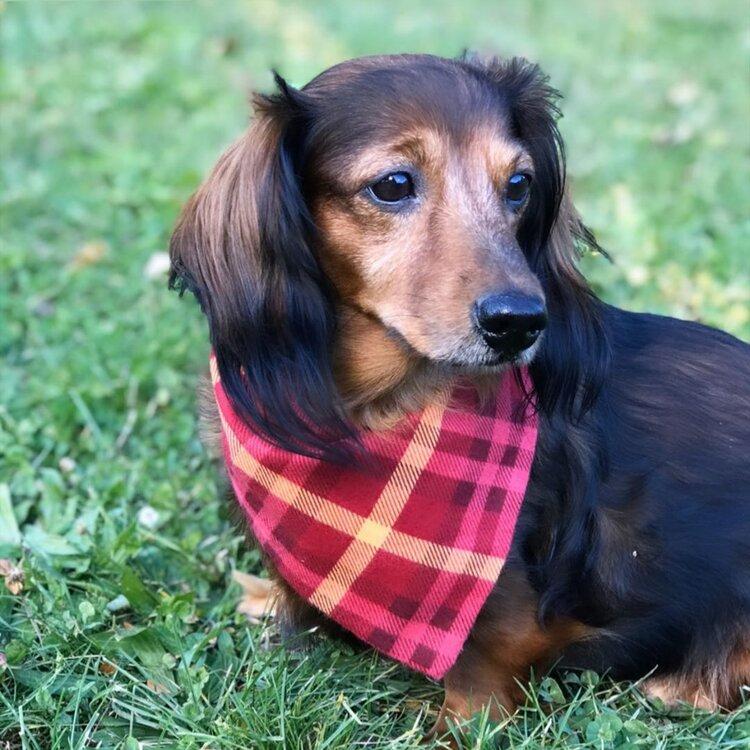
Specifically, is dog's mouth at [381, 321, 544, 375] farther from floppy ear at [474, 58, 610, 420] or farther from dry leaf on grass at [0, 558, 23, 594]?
dry leaf on grass at [0, 558, 23, 594]

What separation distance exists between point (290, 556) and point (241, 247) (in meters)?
0.77

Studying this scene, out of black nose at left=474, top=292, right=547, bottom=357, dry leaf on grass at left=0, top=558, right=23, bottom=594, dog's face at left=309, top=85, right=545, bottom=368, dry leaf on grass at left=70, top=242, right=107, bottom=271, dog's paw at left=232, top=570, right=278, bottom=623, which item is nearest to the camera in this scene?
black nose at left=474, top=292, right=547, bottom=357

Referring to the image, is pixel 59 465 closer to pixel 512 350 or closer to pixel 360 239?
pixel 360 239

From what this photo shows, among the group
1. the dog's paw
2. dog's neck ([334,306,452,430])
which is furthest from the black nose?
the dog's paw

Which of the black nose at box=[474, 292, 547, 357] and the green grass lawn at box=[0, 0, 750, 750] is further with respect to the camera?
the green grass lawn at box=[0, 0, 750, 750]

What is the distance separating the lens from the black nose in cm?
211

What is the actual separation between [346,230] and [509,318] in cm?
46

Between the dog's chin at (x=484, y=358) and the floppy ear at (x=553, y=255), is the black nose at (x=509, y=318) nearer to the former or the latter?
the dog's chin at (x=484, y=358)

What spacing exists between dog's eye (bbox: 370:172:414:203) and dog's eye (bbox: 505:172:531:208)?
0.26 m

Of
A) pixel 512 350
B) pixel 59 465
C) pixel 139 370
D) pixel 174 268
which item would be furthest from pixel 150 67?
pixel 512 350

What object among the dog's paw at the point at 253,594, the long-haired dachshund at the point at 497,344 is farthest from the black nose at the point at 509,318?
the dog's paw at the point at 253,594

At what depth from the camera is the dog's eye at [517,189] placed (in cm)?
246

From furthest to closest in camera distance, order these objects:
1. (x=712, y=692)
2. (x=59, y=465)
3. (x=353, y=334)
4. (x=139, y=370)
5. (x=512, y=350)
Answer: (x=139, y=370)
(x=59, y=465)
(x=712, y=692)
(x=353, y=334)
(x=512, y=350)

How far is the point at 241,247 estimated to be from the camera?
7.71 feet
